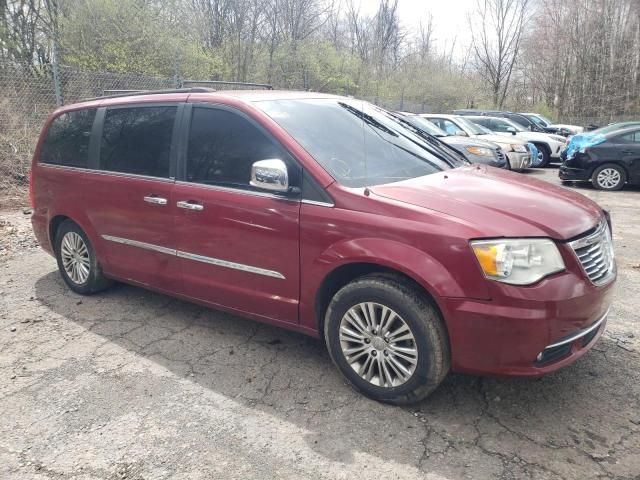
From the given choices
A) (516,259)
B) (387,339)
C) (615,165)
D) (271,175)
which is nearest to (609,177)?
(615,165)

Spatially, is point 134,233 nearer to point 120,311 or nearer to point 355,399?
point 120,311

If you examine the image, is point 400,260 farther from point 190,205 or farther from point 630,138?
point 630,138

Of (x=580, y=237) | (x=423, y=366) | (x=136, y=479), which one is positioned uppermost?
(x=580, y=237)

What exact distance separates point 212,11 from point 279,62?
13.0 feet

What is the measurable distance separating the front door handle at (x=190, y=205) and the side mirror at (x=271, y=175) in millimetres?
588

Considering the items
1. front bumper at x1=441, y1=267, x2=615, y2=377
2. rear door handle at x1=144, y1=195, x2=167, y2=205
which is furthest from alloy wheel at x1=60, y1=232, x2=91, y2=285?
front bumper at x1=441, y1=267, x2=615, y2=377

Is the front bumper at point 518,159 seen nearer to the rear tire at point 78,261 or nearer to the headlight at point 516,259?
the rear tire at point 78,261

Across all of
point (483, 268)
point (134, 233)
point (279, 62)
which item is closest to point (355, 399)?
point (483, 268)

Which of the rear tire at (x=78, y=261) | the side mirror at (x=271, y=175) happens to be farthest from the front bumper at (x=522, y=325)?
the rear tire at (x=78, y=261)

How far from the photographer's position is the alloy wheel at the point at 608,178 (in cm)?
1079

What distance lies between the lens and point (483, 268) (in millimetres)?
2531

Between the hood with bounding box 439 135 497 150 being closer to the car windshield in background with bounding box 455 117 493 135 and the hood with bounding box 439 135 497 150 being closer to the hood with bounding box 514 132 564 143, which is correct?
the car windshield in background with bounding box 455 117 493 135

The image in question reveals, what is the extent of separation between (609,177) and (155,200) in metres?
10.2

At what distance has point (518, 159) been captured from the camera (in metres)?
12.4
